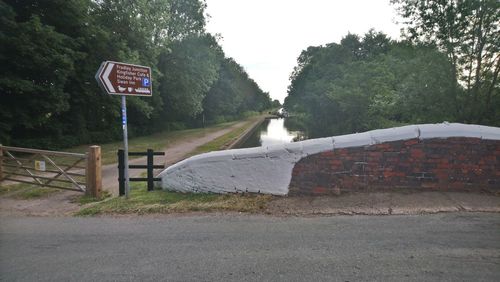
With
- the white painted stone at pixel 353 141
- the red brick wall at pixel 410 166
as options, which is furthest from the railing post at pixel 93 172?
the white painted stone at pixel 353 141

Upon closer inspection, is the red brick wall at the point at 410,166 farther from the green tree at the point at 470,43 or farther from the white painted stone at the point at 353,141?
the green tree at the point at 470,43

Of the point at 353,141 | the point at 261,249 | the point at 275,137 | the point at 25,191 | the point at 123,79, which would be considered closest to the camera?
the point at 261,249

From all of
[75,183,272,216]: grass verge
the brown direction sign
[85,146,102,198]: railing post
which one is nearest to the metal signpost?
the brown direction sign

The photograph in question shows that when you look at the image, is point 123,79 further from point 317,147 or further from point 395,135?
point 395,135

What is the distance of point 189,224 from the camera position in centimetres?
438

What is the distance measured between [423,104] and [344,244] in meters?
8.05

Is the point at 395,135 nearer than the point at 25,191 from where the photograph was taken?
Yes

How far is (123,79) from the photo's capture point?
5.63 m

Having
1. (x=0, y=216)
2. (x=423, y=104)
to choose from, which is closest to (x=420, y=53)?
(x=423, y=104)

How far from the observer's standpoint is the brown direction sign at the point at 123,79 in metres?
5.36

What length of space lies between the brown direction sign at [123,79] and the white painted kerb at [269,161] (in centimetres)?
183

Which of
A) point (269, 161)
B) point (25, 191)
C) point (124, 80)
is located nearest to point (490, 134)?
point (269, 161)

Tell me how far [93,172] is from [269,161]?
415 cm

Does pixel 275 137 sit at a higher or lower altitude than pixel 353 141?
lower
